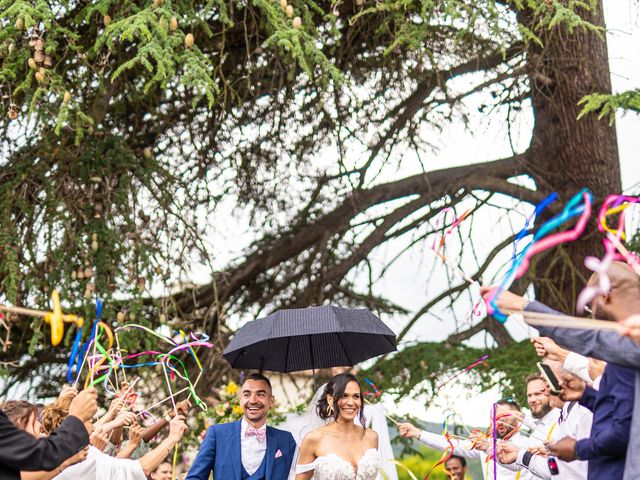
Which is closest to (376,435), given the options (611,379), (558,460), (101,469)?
(558,460)

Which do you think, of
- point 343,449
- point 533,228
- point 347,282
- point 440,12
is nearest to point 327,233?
point 347,282

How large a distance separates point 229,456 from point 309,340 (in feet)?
4.32

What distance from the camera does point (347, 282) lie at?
12.5m

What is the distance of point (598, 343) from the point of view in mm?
3793

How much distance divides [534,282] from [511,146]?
1.68 metres

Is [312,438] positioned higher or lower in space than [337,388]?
lower

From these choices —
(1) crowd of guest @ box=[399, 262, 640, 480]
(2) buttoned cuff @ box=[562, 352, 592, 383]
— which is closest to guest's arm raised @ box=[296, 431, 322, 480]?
(1) crowd of guest @ box=[399, 262, 640, 480]

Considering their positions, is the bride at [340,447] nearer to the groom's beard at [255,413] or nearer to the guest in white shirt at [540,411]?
the groom's beard at [255,413]

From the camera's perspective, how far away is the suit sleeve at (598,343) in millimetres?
3768

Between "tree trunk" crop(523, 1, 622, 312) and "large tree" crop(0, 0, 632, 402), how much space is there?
1.0 inches

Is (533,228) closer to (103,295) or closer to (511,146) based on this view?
(511,146)

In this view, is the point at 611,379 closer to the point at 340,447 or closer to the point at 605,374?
the point at 605,374

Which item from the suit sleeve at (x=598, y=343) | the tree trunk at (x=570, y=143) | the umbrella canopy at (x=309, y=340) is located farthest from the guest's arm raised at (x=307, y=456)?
the tree trunk at (x=570, y=143)

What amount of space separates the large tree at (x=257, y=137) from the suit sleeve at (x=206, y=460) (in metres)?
2.47
